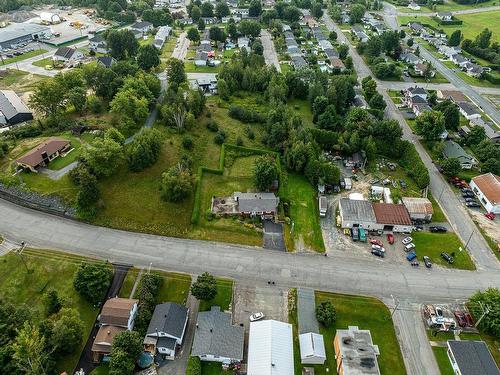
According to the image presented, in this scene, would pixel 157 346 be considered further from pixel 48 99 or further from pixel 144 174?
pixel 48 99

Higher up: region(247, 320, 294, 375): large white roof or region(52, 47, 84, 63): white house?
region(247, 320, 294, 375): large white roof

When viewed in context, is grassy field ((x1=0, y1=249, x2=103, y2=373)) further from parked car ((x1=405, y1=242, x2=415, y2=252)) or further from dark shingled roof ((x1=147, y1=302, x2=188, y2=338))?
parked car ((x1=405, y1=242, x2=415, y2=252))

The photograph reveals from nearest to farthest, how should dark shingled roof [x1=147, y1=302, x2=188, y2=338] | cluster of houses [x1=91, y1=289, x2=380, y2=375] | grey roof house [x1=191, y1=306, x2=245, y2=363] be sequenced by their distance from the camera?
cluster of houses [x1=91, y1=289, x2=380, y2=375]
grey roof house [x1=191, y1=306, x2=245, y2=363]
dark shingled roof [x1=147, y1=302, x2=188, y2=338]

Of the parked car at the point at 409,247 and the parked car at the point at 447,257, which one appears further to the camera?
the parked car at the point at 409,247

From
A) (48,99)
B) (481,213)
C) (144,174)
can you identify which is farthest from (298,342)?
(48,99)

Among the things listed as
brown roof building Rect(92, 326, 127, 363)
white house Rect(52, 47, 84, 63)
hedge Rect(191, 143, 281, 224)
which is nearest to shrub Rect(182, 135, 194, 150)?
hedge Rect(191, 143, 281, 224)

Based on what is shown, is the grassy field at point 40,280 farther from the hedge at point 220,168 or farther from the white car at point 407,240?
the white car at point 407,240

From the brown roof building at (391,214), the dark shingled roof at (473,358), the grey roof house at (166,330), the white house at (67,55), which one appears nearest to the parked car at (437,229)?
the brown roof building at (391,214)
